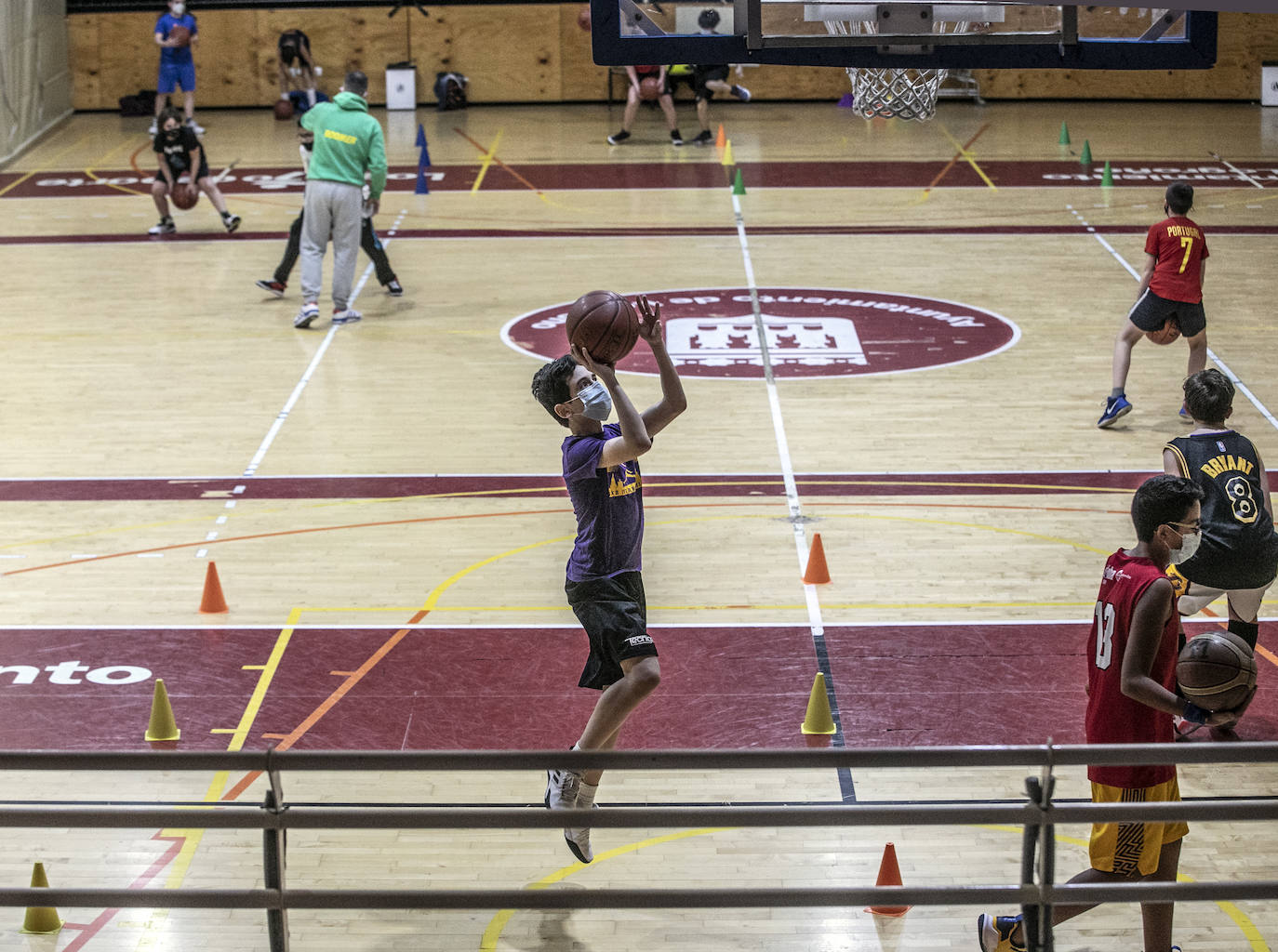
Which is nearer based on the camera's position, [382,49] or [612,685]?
[612,685]

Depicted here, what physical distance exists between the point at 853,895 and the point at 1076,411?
888 centimetres

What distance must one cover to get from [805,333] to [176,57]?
49.4ft

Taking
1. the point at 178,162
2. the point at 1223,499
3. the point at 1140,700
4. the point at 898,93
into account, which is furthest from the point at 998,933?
the point at 178,162

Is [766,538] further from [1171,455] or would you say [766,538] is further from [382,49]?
[382,49]

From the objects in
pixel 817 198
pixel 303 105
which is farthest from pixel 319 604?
pixel 303 105

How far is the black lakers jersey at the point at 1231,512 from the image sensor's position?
688cm

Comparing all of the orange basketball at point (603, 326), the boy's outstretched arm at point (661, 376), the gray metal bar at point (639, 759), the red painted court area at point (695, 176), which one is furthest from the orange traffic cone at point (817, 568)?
the red painted court area at point (695, 176)

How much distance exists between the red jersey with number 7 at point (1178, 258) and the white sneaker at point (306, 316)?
24.5ft

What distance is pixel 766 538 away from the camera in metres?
9.93

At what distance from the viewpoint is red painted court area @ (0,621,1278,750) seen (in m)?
7.33

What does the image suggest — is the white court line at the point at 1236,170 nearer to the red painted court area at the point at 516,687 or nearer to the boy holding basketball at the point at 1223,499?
the red painted court area at the point at 516,687

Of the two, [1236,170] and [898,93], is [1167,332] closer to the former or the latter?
[898,93]

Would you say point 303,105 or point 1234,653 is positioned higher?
point 303,105

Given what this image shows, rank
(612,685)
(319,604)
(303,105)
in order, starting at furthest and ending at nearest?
(303,105) < (319,604) < (612,685)
